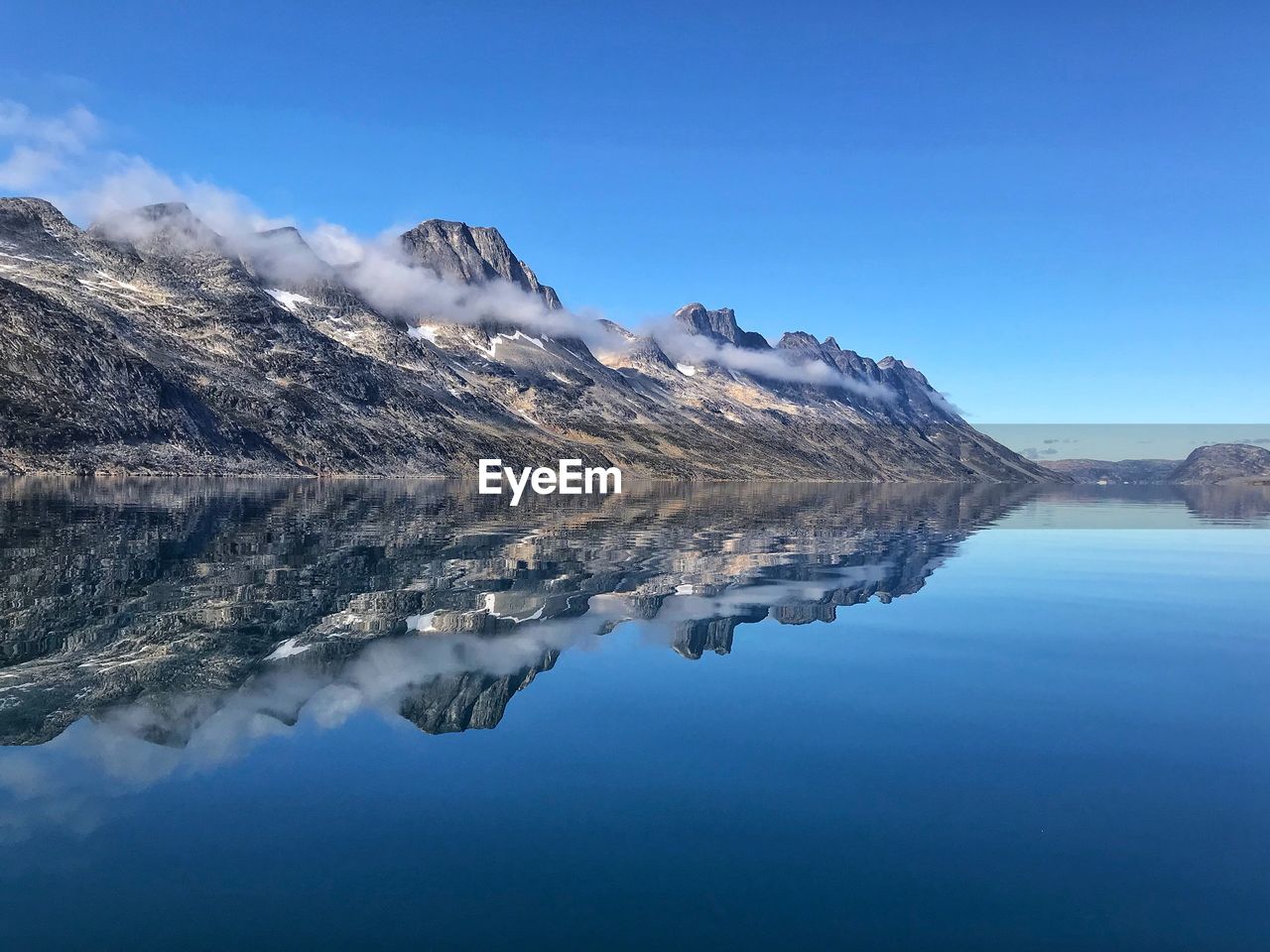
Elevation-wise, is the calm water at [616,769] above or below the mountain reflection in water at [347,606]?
below

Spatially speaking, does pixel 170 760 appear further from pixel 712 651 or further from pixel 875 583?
pixel 875 583

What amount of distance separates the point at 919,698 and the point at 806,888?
1186 cm

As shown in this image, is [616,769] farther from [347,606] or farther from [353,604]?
[353,604]

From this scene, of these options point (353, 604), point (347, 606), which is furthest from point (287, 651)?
point (353, 604)

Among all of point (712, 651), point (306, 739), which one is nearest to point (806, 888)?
point (306, 739)

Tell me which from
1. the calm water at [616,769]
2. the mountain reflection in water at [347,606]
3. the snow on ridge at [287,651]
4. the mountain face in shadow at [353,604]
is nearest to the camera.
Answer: the calm water at [616,769]

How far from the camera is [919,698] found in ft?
75.8

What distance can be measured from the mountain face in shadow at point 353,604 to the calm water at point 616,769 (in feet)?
0.68

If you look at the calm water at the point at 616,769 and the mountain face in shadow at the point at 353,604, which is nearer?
the calm water at the point at 616,769

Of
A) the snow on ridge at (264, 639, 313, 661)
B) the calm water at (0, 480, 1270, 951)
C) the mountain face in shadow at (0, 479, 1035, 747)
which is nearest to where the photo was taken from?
the calm water at (0, 480, 1270, 951)

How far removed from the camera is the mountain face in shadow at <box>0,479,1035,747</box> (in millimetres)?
21250

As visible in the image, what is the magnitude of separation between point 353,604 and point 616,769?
20.1 meters

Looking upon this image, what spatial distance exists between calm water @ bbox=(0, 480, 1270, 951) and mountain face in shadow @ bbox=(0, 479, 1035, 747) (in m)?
0.21

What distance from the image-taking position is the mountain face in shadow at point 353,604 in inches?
837
